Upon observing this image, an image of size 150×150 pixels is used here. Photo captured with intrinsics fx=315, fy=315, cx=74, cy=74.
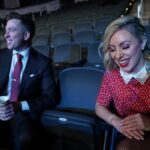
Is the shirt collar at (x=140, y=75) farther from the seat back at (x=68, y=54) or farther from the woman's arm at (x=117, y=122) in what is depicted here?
the seat back at (x=68, y=54)

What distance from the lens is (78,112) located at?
2.21m

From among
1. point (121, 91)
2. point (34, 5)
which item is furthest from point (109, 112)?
point (34, 5)

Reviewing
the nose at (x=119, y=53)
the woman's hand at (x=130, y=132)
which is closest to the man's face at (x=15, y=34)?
the nose at (x=119, y=53)

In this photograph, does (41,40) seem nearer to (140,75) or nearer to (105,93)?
(105,93)

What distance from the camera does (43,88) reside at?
2264 millimetres

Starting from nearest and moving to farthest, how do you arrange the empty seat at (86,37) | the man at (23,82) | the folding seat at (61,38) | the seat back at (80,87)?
the man at (23,82) < the seat back at (80,87) < the empty seat at (86,37) < the folding seat at (61,38)

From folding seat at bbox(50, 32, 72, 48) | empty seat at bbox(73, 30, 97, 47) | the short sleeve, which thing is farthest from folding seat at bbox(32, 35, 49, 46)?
the short sleeve

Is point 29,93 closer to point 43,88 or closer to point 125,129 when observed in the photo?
point 43,88

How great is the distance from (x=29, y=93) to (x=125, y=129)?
3.01 feet

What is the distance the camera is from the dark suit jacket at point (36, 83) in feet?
7.17

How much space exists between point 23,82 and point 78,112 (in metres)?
0.45

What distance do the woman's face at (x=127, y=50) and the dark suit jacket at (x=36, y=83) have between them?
2.30 feet

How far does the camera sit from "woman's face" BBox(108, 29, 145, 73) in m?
1.65

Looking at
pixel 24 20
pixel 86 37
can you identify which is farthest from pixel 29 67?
pixel 86 37
